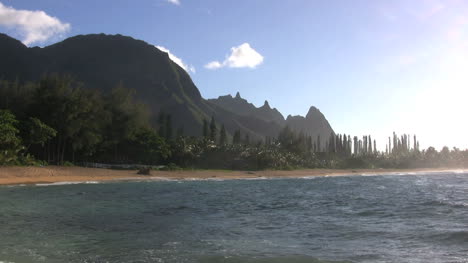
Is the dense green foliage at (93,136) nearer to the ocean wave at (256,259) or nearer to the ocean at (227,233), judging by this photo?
the ocean at (227,233)

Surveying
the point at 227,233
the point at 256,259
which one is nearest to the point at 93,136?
the point at 227,233

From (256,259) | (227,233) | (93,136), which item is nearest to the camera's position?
(256,259)

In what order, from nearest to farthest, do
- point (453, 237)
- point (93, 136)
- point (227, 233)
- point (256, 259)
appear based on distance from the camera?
1. point (256, 259)
2. point (453, 237)
3. point (227, 233)
4. point (93, 136)

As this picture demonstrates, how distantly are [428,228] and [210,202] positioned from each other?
13.7 m

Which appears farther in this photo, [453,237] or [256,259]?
[453,237]

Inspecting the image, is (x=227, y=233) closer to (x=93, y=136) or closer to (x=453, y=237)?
(x=453, y=237)

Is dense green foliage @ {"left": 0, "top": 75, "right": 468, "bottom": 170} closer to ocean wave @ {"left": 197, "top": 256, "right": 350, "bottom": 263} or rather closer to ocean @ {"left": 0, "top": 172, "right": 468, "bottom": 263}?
ocean @ {"left": 0, "top": 172, "right": 468, "bottom": 263}

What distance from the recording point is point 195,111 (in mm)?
184250

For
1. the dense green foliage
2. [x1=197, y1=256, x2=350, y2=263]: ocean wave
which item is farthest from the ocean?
the dense green foliage

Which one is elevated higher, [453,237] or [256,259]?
[453,237]

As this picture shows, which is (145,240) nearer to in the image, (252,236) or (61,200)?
(252,236)

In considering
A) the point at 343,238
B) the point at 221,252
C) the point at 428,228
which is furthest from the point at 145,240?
the point at 428,228

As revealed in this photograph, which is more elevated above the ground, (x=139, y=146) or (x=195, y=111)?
(x=195, y=111)

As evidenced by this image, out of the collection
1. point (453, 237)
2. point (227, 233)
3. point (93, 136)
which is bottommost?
point (227, 233)
